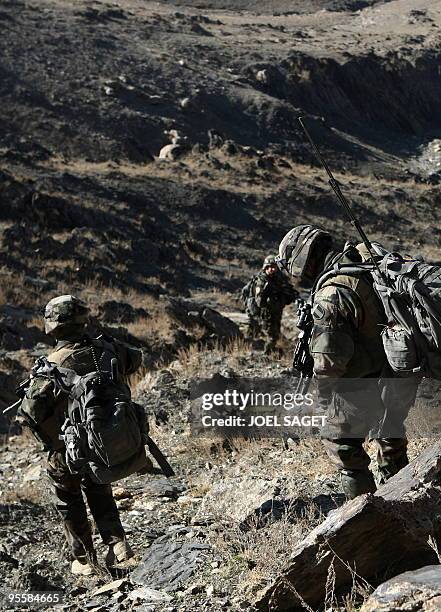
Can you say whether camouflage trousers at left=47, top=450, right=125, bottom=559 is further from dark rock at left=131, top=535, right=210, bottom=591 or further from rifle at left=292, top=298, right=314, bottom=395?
rifle at left=292, top=298, right=314, bottom=395

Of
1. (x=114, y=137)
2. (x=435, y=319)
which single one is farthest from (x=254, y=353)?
(x=114, y=137)

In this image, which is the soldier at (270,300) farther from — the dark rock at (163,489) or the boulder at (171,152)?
the boulder at (171,152)

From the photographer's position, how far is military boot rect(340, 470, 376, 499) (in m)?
3.69

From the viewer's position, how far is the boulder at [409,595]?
2232 millimetres

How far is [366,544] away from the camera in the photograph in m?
2.85

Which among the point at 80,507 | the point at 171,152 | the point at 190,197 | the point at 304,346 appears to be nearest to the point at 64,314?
the point at 80,507

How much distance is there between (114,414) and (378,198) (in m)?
23.5

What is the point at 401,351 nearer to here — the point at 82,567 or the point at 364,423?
the point at 364,423

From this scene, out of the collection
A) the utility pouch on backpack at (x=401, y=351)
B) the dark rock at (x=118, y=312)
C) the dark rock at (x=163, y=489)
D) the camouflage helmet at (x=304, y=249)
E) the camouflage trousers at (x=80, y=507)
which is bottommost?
the dark rock at (x=118, y=312)

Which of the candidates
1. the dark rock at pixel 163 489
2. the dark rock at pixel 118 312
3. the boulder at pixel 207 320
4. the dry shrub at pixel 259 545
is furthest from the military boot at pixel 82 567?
the dark rock at pixel 118 312

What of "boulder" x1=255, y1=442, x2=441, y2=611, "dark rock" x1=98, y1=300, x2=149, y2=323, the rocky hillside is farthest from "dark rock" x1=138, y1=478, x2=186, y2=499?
"dark rock" x1=98, y1=300, x2=149, y2=323

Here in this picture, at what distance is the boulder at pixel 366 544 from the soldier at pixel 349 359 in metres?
0.72

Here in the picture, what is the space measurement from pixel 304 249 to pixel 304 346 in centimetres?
50

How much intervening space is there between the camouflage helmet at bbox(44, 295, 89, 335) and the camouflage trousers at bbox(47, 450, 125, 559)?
712mm
